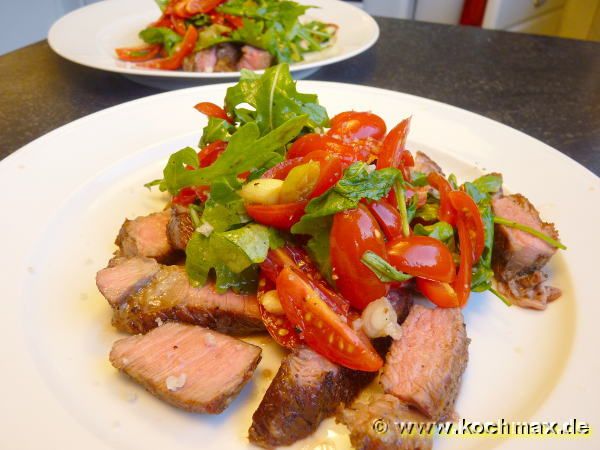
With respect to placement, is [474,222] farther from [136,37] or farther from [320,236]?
[136,37]

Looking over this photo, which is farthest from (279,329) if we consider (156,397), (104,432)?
(104,432)

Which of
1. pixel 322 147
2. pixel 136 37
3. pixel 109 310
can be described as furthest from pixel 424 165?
pixel 136 37

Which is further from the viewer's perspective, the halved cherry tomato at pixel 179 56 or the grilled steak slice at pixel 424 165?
the halved cherry tomato at pixel 179 56

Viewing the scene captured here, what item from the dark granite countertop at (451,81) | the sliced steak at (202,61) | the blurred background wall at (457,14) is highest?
the sliced steak at (202,61)

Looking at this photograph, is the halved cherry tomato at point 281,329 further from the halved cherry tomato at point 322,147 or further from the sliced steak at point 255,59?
the sliced steak at point 255,59

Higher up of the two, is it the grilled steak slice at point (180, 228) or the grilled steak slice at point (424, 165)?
the grilled steak slice at point (424, 165)

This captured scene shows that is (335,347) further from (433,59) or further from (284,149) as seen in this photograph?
(433,59)

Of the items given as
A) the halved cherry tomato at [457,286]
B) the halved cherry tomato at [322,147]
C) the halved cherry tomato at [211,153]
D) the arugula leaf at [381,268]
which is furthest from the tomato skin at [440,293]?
the halved cherry tomato at [211,153]

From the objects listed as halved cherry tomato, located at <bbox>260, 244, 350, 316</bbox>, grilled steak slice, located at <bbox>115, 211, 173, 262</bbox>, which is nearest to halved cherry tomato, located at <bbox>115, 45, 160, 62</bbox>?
grilled steak slice, located at <bbox>115, 211, 173, 262</bbox>
